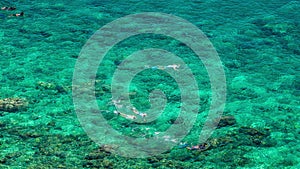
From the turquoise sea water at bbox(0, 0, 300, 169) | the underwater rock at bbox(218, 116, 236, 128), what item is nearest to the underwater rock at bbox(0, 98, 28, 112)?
the turquoise sea water at bbox(0, 0, 300, 169)

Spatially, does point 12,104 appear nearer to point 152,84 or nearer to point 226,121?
point 152,84

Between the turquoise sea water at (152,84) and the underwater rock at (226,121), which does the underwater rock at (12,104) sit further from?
the underwater rock at (226,121)


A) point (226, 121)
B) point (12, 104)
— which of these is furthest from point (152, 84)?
point (12, 104)

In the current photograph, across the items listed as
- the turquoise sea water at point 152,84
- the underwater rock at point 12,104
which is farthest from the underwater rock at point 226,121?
the underwater rock at point 12,104

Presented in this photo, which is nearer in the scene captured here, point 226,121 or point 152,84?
point 226,121

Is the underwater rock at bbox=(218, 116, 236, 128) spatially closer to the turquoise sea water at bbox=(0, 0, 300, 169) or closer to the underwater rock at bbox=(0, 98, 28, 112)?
the turquoise sea water at bbox=(0, 0, 300, 169)

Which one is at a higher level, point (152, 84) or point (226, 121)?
point (152, 84)

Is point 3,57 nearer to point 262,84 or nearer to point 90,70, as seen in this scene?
point 90,70
